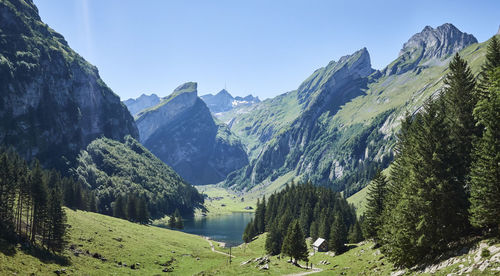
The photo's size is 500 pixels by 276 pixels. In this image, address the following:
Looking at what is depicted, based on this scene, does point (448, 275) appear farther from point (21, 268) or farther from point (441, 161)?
point (21, 268)

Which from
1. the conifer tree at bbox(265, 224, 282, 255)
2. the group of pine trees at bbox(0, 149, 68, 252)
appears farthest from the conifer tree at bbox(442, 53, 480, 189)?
the group of pine trees at bbox(0, 149, 68, 252)

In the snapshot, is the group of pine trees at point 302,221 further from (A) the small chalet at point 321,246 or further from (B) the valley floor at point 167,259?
(B) the valley floor at point 167,259

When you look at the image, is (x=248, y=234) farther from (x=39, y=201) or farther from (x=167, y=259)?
(x=39, y=201)

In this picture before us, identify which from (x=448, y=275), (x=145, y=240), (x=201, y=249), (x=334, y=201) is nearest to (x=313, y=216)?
(x=334, y=201)

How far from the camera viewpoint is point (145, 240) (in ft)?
348

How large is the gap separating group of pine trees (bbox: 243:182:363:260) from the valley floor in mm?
5260

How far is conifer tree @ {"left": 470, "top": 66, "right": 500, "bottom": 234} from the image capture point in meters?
28.7

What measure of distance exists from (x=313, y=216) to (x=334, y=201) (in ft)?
42.0

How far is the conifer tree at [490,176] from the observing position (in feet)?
94.1

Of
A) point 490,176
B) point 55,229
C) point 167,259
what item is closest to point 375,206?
point 490,176

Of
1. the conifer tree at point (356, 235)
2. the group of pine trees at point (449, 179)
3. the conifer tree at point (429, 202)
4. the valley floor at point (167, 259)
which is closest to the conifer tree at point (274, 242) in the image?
the valley floor at point (167, 259)

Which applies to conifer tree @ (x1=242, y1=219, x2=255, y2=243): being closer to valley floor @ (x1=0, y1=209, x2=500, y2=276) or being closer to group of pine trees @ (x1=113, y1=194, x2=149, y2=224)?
valley floor @ (x1=0, y1=209, x2=500, y2=276)

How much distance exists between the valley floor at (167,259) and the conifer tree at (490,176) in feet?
8.53

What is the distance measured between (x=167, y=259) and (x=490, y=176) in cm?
8308
